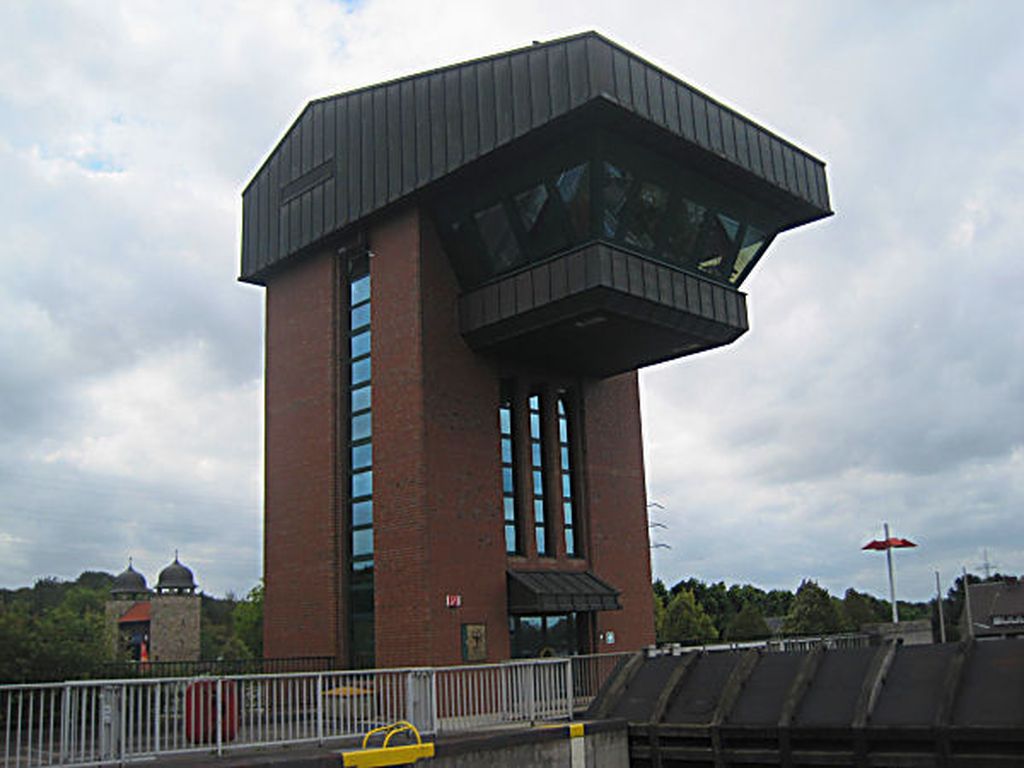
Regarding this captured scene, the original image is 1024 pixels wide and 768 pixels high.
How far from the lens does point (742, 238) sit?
2533cm

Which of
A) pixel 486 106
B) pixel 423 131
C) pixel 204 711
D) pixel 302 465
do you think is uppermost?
pixel 423 131

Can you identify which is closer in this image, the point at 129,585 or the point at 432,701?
the point at 432,701

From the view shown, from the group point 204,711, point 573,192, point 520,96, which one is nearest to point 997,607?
point 573,192

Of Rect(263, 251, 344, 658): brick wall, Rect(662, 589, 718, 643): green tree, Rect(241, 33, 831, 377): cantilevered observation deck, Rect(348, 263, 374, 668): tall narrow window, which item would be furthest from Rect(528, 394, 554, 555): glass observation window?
Rect(662, 589, 718, 643): green tree

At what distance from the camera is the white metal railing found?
12.1 meters

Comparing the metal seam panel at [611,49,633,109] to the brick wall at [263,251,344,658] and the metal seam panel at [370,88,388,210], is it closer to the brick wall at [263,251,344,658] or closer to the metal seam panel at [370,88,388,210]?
the metal seam panel at [370,88,388,210]

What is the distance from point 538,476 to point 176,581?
169 feet

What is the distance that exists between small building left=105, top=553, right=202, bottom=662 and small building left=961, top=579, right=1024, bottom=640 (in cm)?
5028

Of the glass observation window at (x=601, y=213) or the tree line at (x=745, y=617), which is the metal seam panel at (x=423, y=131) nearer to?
the glass observation window at (x=601, y=213)

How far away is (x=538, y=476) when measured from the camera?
86.6 feet

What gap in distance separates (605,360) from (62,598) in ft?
366

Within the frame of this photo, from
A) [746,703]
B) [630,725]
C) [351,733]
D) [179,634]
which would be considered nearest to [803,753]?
[746,703]

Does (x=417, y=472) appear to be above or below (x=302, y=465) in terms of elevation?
below

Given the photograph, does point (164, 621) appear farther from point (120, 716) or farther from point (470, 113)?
point (120, 716)
